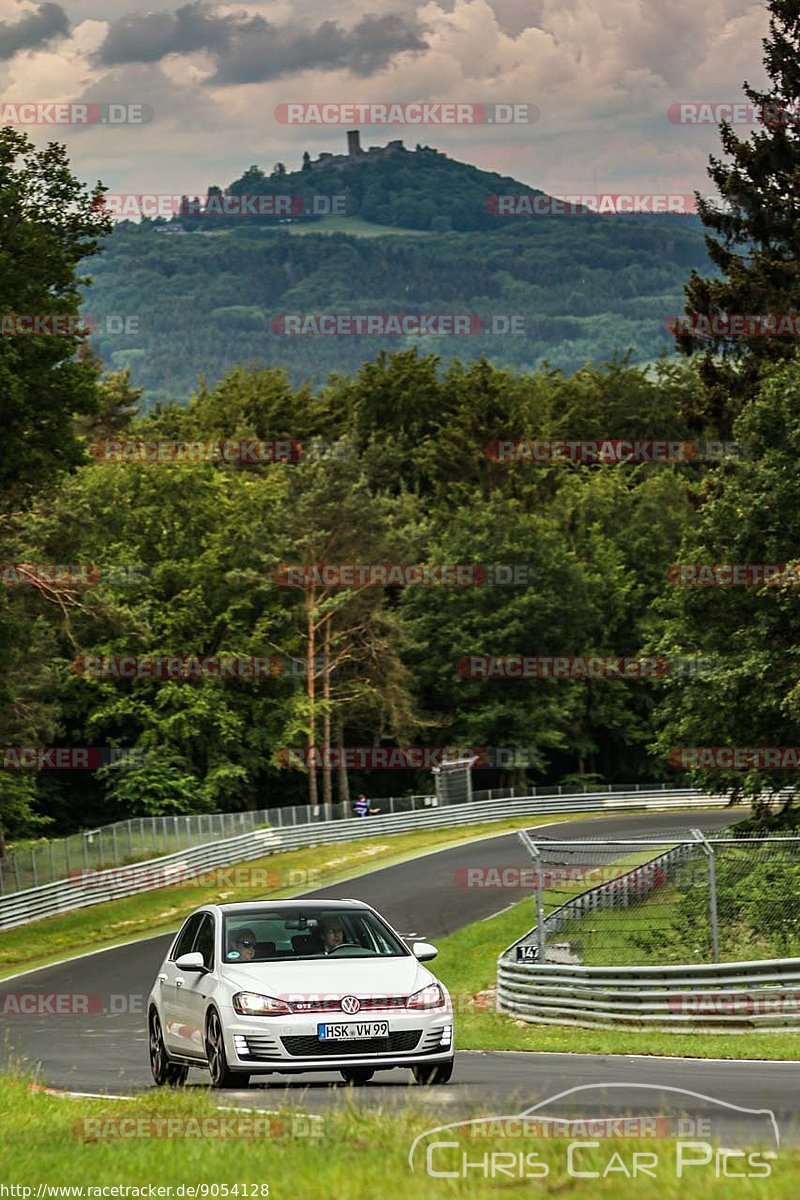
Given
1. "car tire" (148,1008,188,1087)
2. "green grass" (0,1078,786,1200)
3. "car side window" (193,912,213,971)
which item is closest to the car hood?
"car side window" (193,912,213,971)

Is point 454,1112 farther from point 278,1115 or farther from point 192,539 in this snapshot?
point 192,539

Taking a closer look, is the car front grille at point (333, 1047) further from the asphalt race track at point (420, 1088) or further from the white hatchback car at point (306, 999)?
the asphalt race track at point (420, 1088)

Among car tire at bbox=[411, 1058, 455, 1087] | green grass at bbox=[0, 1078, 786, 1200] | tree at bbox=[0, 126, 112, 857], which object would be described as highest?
tree at bbox=[0, 126, 112, 857]

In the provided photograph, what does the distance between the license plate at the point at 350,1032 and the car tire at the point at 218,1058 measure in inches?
27.2

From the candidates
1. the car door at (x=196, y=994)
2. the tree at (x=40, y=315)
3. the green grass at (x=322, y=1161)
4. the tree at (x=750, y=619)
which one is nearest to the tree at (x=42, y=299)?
the tree at (x=40, y=315)

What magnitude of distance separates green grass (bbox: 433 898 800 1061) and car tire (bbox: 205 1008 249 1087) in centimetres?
511

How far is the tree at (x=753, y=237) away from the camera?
42438 mm

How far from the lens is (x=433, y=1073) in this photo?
1325 centimetres

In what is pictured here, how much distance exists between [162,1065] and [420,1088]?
3.06m

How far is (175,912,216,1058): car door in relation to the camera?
13.8 m

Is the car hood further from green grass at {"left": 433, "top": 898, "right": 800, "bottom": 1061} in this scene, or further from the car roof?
green grass at {"left": 433, "top": 898, "right": 800, "bottom": 1061}

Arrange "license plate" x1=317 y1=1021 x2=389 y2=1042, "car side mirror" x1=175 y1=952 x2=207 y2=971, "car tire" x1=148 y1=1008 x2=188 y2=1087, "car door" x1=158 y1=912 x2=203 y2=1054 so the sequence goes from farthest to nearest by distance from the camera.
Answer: "car tire" x1=148 y1=1008 x2=188 y2=1087 → "car door" x1=158 y1=912 x2=203 y2=1054 → "car side mirror" x1=175 y1=952 x2=207 y2=971 → "license plate" x1=317 y1=1021 x2=389 y2=1042

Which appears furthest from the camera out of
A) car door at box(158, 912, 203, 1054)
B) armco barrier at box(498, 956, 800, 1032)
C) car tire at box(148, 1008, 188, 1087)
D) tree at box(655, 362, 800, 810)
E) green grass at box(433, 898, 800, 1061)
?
tree at box(655, 362, 800, 810)

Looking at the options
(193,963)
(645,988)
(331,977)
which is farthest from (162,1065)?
(645,988)
